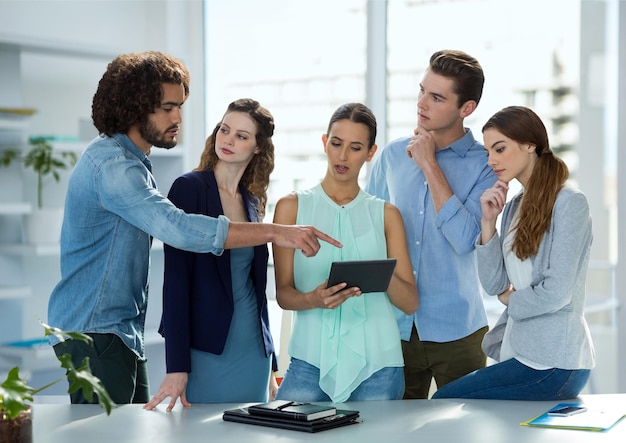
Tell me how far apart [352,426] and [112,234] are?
868 millimetres

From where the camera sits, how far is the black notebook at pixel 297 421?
6.51ft

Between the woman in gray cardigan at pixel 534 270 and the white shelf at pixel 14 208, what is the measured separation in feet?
6.97

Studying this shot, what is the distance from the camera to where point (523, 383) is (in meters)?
2.33

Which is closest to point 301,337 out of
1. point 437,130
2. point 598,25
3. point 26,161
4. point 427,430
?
point 427,430

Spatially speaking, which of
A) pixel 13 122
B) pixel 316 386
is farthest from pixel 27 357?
pixel 316 386

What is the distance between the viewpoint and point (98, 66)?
4387mm

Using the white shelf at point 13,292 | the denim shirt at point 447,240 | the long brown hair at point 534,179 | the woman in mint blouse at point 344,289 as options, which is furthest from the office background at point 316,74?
the woman in mint blouse at point 344,289

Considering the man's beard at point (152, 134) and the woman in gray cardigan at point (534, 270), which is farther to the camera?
the man's beard at point (152, 134)

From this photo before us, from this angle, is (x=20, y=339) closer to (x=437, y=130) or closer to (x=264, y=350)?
(x=264, y=350)

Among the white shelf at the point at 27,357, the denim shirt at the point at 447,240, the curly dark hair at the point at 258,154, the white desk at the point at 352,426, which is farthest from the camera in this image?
the white shelf at the point at 27,357

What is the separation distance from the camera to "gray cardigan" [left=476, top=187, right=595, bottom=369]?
89.3 inches

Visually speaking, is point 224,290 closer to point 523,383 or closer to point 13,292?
point 523,383

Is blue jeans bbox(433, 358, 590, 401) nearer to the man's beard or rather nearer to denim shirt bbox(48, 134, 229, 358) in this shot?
denim shirt bbox(48, 134, 229, 358)

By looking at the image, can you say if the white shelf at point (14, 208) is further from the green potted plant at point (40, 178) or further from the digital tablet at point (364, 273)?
the digital tablet at point (364, 273)
